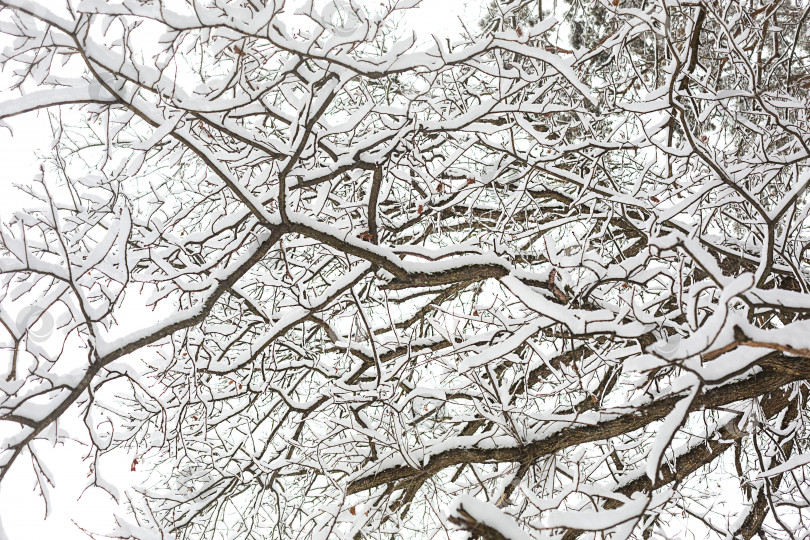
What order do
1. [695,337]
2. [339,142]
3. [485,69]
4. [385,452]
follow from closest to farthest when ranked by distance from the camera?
1. [695,337]
2. [485,69]
3. [385,452]
4. [339,142]

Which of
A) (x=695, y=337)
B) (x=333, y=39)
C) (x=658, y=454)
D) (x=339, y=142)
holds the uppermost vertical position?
(x=339, y=142)

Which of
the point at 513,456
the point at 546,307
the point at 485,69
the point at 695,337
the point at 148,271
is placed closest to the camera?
the point at 695,337

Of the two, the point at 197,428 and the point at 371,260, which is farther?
the point at 197,428

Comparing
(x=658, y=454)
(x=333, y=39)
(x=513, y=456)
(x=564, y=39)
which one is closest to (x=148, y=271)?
(x=333, y=39)

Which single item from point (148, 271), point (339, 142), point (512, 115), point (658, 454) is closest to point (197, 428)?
point (148, 271)

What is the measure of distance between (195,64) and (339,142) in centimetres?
170

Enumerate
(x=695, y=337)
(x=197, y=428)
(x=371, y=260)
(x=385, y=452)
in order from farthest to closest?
(x=197, y=428), (x=385, y=452), (x=371, y=260), (x=695, y=337)

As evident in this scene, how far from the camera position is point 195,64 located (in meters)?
4.59

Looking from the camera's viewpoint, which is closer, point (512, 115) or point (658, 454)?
point (658, 454)

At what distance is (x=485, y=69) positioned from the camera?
233 centimetres

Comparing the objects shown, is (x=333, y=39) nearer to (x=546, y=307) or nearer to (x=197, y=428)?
(x=546, y=307)

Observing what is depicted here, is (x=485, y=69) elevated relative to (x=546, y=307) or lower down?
elevated

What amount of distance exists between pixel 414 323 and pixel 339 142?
170 centimetres

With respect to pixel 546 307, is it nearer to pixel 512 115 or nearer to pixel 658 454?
pixel 658 454
